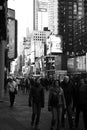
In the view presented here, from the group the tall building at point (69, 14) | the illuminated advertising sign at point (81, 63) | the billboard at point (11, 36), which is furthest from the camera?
the tall building at point (69, 14)

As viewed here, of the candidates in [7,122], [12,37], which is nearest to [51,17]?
[12,37]

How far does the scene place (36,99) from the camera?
9117mm

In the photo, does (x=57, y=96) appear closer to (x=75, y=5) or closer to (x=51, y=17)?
(x=75, y=5)

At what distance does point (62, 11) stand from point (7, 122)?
156 meters

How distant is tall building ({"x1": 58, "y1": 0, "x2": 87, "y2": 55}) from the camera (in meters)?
160

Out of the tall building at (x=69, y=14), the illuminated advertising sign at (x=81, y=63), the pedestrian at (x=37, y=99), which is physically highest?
the tall building at (x=69, y=14)

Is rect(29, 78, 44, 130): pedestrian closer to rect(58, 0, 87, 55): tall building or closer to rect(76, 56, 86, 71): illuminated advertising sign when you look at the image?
rect(76, 56, 86, 71): illuminated advertising sign

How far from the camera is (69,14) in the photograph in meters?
162

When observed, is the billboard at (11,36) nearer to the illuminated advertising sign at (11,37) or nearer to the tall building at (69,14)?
the illuminated advertising sign at (11,37)

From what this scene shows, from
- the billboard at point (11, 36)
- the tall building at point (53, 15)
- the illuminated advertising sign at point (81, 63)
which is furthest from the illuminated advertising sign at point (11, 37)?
the tall building at point (53, 15)

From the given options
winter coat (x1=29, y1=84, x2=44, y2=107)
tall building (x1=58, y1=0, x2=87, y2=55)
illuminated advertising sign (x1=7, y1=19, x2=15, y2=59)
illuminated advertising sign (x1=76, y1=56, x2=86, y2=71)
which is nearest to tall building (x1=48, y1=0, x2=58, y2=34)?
tall building (x1=58, y1=0, x2=87, y2=55)

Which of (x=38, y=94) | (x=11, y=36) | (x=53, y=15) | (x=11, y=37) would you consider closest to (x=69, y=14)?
(x=53, y=15)

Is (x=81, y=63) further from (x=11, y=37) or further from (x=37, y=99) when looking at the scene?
(x=37, y=99)

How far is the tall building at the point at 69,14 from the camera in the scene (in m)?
160
